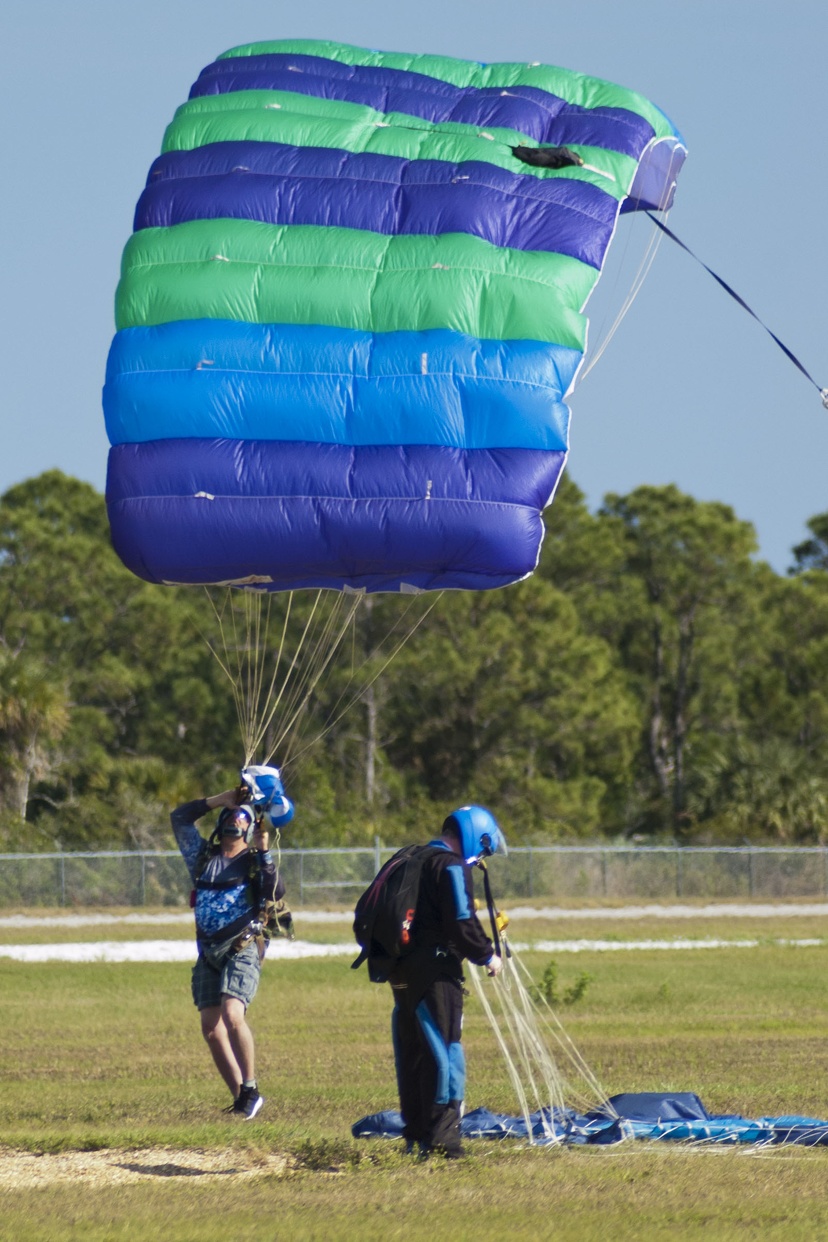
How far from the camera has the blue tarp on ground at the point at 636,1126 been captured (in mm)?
9102

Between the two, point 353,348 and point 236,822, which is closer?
point 236,822

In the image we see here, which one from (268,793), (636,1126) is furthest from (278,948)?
(636,1126)

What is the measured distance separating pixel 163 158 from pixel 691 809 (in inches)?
1168

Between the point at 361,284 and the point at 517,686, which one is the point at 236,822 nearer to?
the point at 361,284

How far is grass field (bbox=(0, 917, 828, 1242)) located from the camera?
7.19 metres

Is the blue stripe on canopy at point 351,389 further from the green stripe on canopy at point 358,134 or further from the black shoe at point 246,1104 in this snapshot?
the black shoe at point 246,1104

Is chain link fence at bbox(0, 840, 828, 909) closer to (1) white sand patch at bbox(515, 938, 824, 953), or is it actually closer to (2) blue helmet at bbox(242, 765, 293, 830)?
(1) white sand patch at bbox(515, 938, 824, 953)

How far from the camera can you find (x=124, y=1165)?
878 centimetres

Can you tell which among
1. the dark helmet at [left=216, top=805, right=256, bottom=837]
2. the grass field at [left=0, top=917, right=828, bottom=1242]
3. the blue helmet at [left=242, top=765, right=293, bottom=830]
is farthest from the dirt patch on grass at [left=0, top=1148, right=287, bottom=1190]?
the blue helmet at [left=242, top=765, right=293, bottom=830]

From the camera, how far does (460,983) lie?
8.56 metres

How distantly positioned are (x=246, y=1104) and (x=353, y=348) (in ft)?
16.1

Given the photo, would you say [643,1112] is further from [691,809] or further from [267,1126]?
[691,809]

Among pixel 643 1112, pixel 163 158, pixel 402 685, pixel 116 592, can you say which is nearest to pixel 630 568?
pixel 402 685

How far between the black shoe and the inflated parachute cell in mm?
3523
